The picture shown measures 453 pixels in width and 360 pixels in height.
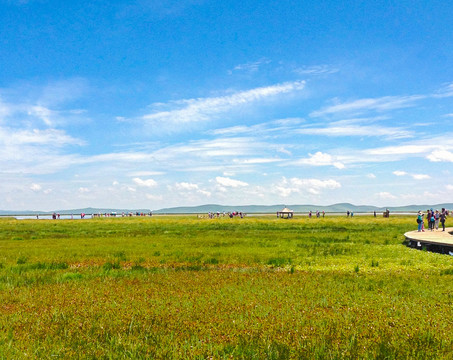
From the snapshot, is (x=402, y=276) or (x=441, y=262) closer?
(x=402, y=276)

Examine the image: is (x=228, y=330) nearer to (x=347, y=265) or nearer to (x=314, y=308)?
(x=314, y=308)

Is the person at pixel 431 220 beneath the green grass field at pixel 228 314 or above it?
above

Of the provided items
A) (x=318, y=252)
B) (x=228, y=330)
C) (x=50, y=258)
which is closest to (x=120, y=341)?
(x=228, y=330)

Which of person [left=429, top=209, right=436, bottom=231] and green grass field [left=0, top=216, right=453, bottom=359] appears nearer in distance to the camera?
green grass field [left=0, top=216, right=453, bottom=359]

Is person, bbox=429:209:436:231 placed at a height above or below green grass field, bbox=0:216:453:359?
above

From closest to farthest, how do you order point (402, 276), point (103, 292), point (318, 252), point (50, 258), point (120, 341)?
point (120, 341) → point (103, 292) → point (402, 276) → point (50, 258) → point (318, 252)

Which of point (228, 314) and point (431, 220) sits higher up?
point (431, 220)

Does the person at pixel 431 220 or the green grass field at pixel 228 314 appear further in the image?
the person at pixel 431 220

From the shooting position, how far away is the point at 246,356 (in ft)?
20.2

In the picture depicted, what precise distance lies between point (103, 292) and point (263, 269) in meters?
Result: 8.02

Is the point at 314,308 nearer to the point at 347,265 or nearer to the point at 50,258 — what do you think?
the point at 347,265

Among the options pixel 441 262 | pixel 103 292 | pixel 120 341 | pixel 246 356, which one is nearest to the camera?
pixel 246 356

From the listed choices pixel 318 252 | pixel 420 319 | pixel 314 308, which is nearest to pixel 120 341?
pixel 314 308

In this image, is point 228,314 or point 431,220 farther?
point 431,220
